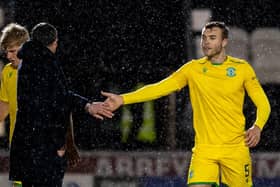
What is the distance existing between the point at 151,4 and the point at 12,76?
6.07 meters

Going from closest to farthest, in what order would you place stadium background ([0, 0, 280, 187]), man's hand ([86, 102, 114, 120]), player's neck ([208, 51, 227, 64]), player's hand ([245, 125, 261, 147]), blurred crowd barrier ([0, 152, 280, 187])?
player's hand ([245, 125, 261, 147]) → man's hand ([86, 102, 114, 120]) → player's neck ([208, 51, 227, 64]) → blurred crowd barrier ([0, 152, 280, 187]) → stadium background ([0, 0, 280, 187])

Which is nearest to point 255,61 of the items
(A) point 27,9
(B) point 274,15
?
(B) point 274,15

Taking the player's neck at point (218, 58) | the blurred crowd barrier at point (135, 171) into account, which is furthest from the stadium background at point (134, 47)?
the player's neck at point (218, 58)

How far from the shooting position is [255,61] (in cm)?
1351

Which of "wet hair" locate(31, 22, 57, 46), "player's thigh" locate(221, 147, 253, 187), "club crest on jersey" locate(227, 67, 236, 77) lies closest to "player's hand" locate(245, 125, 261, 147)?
"player's thigh" locate(221, 147, 253, 187)

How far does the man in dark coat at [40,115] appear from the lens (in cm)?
715

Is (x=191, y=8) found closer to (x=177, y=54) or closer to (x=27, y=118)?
(x=177, y=54)

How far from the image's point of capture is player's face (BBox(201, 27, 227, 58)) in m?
7.94

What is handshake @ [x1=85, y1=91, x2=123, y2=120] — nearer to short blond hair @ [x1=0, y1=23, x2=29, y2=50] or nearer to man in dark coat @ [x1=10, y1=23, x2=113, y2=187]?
man in dark coat @ [x1=10, y1=23, x2=113, y2=187]

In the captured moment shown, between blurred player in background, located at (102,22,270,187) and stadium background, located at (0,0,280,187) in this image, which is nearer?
blurred player in background, located at (102,22,270,187)

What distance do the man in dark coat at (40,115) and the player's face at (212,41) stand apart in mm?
1121

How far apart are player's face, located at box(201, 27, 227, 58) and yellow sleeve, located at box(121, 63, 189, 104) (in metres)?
0.21

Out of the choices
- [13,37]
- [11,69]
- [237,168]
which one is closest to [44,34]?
[13,37]

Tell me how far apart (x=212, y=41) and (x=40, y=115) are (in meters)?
1.46
